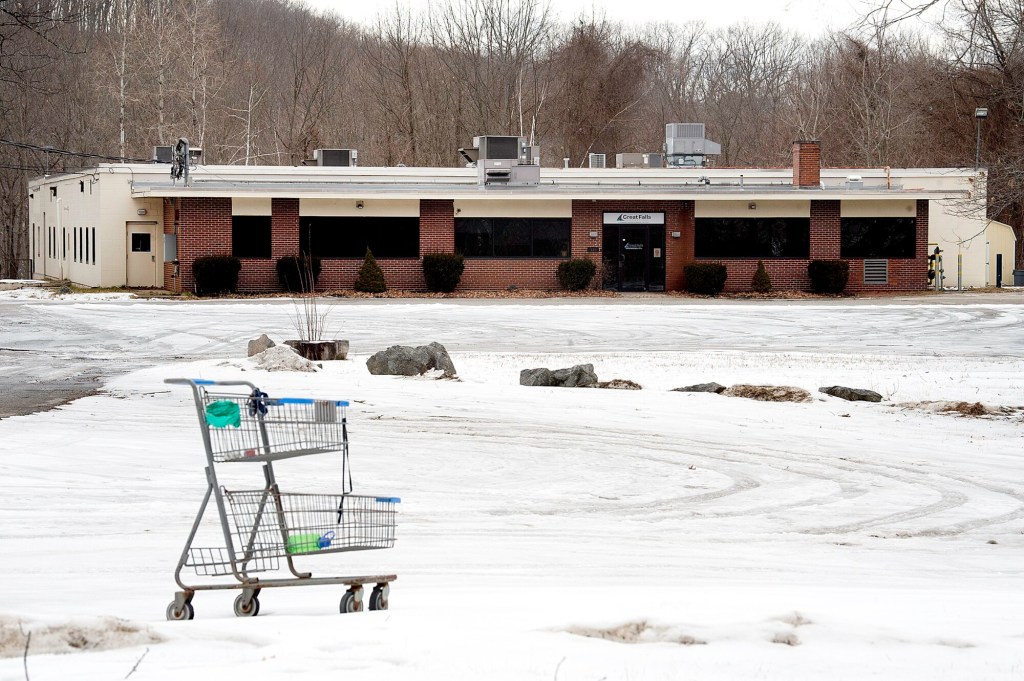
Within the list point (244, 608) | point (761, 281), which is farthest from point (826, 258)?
point (244, 608)

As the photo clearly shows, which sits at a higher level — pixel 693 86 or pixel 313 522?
pixel 693 86

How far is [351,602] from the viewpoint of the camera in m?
5.95

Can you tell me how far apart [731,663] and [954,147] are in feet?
191

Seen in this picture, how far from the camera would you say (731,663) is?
15.6ft

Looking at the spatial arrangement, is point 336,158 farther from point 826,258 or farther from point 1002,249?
point 1002,249

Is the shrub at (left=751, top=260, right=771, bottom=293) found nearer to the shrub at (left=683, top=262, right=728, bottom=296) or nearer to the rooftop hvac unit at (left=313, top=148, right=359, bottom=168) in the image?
the shrub at (left=683, top=262, right=728, bottom=296)

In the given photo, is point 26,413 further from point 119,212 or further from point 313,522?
point 119,212

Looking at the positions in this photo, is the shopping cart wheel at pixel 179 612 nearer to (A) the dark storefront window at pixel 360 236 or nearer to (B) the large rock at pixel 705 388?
(B) the large rock at pixel 705 388

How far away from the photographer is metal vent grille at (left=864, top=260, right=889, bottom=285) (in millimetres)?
40719

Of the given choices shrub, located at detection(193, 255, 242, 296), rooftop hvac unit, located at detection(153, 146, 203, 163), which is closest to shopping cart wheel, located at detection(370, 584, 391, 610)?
shrub, located at detection(193, 255, 242, 296)

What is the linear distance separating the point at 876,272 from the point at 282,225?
19714 mm

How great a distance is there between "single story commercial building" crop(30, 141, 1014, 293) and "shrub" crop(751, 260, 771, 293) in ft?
2.20

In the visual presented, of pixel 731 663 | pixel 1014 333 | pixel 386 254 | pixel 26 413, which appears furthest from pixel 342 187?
pixel 731 663

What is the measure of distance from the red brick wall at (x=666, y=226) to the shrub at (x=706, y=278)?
4.12 feet
